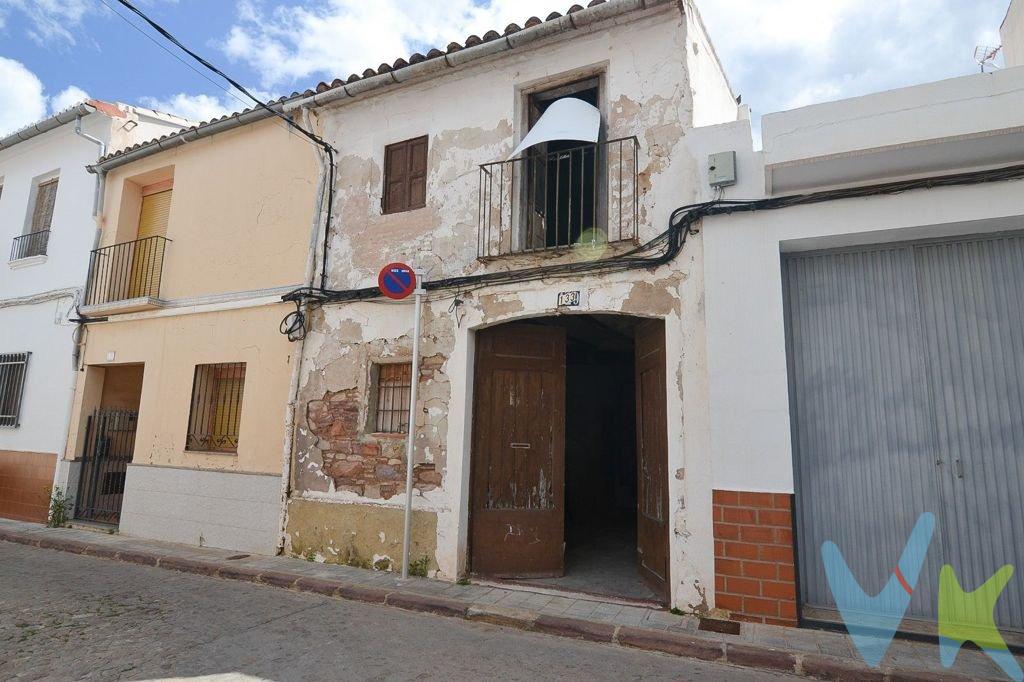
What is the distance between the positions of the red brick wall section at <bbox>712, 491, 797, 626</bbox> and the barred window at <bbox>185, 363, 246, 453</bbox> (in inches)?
251

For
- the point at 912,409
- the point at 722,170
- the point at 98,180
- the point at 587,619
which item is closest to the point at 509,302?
the point at 722,170

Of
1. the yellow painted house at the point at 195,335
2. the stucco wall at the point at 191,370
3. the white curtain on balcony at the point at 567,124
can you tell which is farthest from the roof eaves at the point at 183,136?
the white curtain on balcony at the point at 567,124

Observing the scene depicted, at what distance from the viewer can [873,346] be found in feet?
15.9

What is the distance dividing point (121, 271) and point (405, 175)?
220 inches

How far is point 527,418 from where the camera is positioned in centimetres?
635

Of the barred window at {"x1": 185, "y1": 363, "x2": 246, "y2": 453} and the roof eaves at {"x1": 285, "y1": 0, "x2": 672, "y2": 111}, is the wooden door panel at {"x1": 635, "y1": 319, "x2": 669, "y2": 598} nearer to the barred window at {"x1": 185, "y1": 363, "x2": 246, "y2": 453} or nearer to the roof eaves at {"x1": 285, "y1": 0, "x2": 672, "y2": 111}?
the roof eaves at {"x1": 285, "y1": 0, "x2": 672, "y2": 111}

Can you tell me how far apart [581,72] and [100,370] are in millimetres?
8917

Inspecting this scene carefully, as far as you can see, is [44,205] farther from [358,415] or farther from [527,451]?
[527,451]

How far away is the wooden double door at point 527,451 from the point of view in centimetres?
602

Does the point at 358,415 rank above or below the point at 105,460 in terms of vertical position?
above

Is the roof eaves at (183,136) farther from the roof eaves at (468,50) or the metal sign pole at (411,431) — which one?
the metal sign pole at (411,431)

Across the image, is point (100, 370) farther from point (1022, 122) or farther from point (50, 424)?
point (1022, 122)

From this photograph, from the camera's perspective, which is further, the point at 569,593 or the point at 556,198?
the point at 556,198

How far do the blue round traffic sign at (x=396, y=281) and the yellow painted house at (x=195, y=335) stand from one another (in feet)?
6.14
